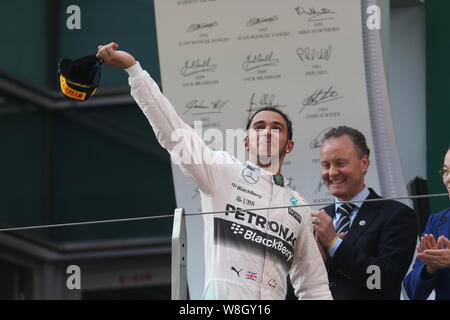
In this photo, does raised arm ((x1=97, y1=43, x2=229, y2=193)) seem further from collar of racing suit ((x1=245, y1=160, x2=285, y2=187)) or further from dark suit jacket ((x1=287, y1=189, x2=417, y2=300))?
dark suit jacket ((x1=287, y1=189, x2=417, y2=300))

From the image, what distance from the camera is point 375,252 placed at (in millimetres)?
3154

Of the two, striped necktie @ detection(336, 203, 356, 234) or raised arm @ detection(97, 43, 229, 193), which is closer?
raised arm @ detection(97, 43, 229, 193)

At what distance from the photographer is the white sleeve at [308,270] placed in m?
2.85

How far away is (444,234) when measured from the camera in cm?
300

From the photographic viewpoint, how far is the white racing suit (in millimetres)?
2721

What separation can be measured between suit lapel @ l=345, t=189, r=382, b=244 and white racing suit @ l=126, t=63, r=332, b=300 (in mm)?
285

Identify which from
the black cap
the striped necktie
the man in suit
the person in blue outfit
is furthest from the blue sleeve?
the black cap

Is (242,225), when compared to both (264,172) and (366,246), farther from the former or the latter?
(366,246)

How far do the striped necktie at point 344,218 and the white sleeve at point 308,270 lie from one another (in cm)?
30

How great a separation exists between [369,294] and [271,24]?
3.61ft

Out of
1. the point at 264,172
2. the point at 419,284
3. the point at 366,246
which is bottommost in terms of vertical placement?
the point at 419,284

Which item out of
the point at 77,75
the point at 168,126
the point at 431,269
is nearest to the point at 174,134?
the point at 168,126

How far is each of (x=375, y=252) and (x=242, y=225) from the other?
52 centimetres

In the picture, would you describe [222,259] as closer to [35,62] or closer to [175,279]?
[175,279]
